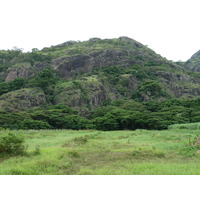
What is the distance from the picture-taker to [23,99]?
6581 cm

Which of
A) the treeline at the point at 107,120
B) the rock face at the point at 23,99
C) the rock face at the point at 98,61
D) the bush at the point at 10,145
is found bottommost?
the treeline at the point at 107,120

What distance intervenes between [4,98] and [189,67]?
414 feet

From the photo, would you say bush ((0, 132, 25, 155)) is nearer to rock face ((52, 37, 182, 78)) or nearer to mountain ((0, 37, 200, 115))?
mountain ((0, 37, 200, 115))

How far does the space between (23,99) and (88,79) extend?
26.1m

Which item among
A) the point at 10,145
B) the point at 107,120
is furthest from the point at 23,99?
the point at 10,145

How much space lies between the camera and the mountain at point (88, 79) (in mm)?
70206

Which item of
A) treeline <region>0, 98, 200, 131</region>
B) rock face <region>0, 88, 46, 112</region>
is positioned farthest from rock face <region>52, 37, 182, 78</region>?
treeline <region>0, 98, 200, 131</region>

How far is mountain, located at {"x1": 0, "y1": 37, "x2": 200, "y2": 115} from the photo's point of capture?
7021 cm

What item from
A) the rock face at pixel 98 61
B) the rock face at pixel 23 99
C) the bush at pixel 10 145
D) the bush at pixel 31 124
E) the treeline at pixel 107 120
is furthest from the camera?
the rock face at pixel 98 61

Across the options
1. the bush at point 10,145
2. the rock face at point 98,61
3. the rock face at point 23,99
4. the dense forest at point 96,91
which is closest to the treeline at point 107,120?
the dense forest at point 96,91

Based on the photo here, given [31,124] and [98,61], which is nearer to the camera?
[31,124]

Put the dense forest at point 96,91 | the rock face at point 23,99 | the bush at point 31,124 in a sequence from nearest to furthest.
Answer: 1. the bush at point 31,124
2. the dense forest at point 96,91
3. the rock face at point 23,99

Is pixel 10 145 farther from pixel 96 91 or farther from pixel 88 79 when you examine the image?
pixel 88 79

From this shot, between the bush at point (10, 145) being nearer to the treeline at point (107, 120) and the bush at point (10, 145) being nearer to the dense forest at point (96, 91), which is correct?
the treeline at point (107, 120)
